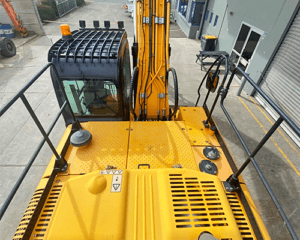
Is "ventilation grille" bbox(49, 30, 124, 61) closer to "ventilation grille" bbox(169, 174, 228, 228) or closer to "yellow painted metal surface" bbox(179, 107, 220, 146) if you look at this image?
"yellow painted metal surface" bbox(179, 107, 220, 146)

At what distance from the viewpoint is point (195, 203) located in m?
1.32

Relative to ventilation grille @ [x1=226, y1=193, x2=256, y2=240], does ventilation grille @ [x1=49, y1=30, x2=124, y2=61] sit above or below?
above

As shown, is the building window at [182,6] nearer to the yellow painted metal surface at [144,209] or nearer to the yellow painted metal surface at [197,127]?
the yellow painted metal surface at [197,127]

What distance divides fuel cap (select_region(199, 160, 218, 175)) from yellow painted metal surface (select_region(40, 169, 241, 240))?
0.57 m

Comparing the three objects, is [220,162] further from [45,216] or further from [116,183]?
[45,216]

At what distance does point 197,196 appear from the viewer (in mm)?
1366

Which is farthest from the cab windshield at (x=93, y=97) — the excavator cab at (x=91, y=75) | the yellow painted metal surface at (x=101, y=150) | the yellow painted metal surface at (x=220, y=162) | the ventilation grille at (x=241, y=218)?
the ventilation grille at (x=241, y=218)

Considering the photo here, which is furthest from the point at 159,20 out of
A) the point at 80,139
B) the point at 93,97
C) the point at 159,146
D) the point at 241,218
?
the point at 241,218

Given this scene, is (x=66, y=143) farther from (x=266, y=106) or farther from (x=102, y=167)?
(x=266, y=106)

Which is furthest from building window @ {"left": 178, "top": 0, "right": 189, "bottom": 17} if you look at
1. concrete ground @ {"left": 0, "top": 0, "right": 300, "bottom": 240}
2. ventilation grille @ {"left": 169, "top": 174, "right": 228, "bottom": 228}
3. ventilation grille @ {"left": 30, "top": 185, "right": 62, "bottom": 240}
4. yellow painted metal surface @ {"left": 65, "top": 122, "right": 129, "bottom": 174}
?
ventilation grille @ {"left": 30, "top": 185, "right": 62, "bottom": 240}

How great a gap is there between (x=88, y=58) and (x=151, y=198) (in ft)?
8.34

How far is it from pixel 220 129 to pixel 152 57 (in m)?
3.16

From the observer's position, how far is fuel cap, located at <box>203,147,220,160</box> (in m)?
2.21

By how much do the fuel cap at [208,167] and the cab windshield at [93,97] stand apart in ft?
6.28
